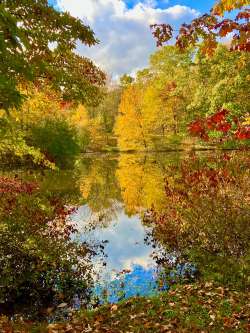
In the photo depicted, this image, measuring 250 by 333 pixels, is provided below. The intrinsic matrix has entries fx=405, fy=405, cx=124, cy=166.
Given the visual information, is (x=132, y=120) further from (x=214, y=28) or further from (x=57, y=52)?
(x=214, y=28)

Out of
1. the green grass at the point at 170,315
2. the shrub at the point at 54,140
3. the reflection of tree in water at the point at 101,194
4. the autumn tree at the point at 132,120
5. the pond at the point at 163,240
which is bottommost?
the green grass at the point at 170,315

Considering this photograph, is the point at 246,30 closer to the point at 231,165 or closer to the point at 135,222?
the point at 231,165

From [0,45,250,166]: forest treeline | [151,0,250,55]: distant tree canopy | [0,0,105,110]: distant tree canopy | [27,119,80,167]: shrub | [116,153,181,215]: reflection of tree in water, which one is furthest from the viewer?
[27,119,80,167]: shrub

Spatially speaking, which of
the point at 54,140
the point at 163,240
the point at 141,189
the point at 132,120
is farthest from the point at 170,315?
the point at 132,120

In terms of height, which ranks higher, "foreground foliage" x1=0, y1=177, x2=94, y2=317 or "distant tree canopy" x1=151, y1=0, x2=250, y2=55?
"distant tree canopy" x1=151, y1=0, x2=250, y2=55

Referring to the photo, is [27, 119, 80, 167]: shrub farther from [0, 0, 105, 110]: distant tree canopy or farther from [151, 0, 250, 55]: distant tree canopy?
[151, 0, 250, 55]: distant tree canopy

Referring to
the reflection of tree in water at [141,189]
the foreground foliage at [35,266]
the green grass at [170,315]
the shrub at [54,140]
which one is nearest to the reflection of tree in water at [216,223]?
the green grass at [170,315]

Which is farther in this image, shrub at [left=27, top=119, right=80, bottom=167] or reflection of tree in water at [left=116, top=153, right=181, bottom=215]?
shrub at [left=27, top=119, right=80, bottom=167]

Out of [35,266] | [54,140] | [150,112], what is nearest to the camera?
[35,266]

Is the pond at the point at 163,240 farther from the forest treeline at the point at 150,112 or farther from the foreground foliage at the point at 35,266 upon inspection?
Answer: the forest treeline at the point at 150,112

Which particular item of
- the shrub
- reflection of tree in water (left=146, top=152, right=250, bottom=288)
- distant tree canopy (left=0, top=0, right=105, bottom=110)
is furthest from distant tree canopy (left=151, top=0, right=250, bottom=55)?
the shrub

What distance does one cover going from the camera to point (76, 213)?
20.9 m

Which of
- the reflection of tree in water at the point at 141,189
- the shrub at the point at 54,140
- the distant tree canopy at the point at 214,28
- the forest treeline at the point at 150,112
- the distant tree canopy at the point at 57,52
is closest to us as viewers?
the distant tree canopy at the point at 214,28

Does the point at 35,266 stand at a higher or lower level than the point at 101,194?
lower
